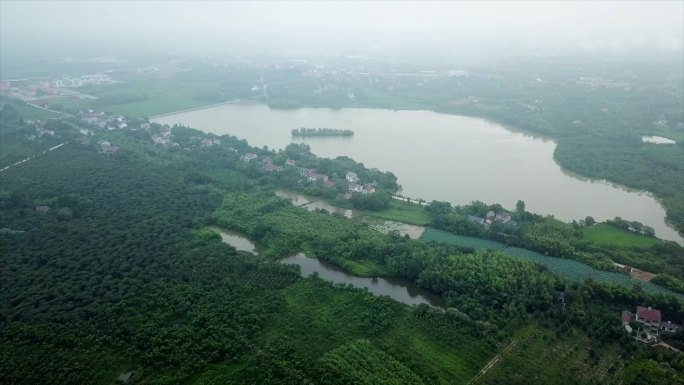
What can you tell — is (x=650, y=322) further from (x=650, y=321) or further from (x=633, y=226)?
(x=633, y=226)

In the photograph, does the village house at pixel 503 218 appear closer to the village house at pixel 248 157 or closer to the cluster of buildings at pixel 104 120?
the village house at pixel 248 157

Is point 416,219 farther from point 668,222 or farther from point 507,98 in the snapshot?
point 507,98

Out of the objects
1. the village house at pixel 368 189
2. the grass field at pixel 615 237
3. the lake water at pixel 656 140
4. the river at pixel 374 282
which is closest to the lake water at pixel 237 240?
the river at pixel 374 282

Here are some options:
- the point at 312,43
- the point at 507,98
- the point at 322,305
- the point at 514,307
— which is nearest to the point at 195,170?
the point at 322,305

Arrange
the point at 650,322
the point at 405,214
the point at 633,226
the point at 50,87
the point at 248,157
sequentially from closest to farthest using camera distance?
the point at 650,322, the point at 633,226, the point at 405,214, the point at 248,157, the point at 50,87

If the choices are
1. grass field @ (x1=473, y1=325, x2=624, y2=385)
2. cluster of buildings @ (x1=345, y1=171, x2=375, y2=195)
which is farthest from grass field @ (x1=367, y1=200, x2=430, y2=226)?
grass field @ (x1=473, y1=325, x2=624, y2=385)

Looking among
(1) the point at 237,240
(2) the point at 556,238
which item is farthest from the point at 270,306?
(2) the point at 556,238
